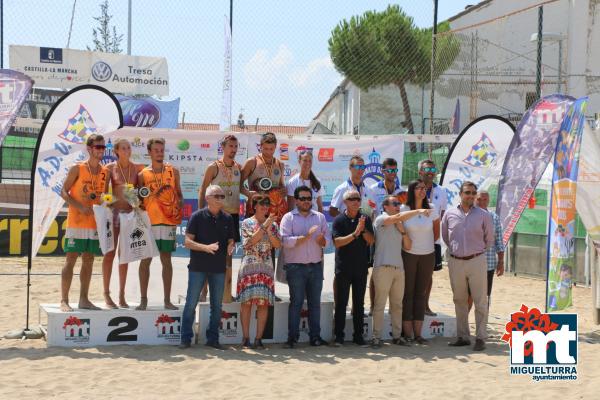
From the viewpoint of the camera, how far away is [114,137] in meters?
8.84

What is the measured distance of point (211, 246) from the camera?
685 centimetres

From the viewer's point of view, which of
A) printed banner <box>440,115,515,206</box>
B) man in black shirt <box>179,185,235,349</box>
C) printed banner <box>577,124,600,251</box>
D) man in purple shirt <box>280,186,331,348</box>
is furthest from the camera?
printed banner <box>440,115,515,206</box>

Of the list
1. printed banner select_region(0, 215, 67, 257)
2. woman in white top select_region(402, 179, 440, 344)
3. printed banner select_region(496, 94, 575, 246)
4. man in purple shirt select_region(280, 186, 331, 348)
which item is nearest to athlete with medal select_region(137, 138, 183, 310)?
man in purple shirt select_region(280, 186, 331, 348)

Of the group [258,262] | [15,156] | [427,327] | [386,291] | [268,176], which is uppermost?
[15,156]

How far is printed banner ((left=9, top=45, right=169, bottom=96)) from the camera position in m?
23.3

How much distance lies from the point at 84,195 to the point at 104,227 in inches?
13.6

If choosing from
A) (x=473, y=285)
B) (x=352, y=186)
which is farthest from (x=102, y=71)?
(x=473, y=285)

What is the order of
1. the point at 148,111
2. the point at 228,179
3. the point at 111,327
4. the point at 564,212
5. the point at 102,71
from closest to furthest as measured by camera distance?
the point at 111,327 < the point at 228,179 < the point at 564,212 < the point at 148,111 < the point at 102,71

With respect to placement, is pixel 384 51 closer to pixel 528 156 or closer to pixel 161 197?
pixel 528 156

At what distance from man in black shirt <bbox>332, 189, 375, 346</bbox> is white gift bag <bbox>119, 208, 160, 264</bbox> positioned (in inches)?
66.5

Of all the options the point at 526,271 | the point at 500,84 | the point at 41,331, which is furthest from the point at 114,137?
the point at 500,84

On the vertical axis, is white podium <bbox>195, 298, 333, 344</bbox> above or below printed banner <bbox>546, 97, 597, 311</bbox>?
below

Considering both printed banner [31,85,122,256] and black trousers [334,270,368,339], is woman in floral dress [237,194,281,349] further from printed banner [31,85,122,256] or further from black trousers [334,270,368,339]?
printed banner [31,85,122,256]

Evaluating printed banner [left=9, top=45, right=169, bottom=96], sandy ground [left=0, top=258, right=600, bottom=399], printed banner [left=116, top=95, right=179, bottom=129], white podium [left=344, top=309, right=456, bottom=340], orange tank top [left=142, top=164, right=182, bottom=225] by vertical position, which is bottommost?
sandy ground [left=0, top=258, right=600, bottom=399]
